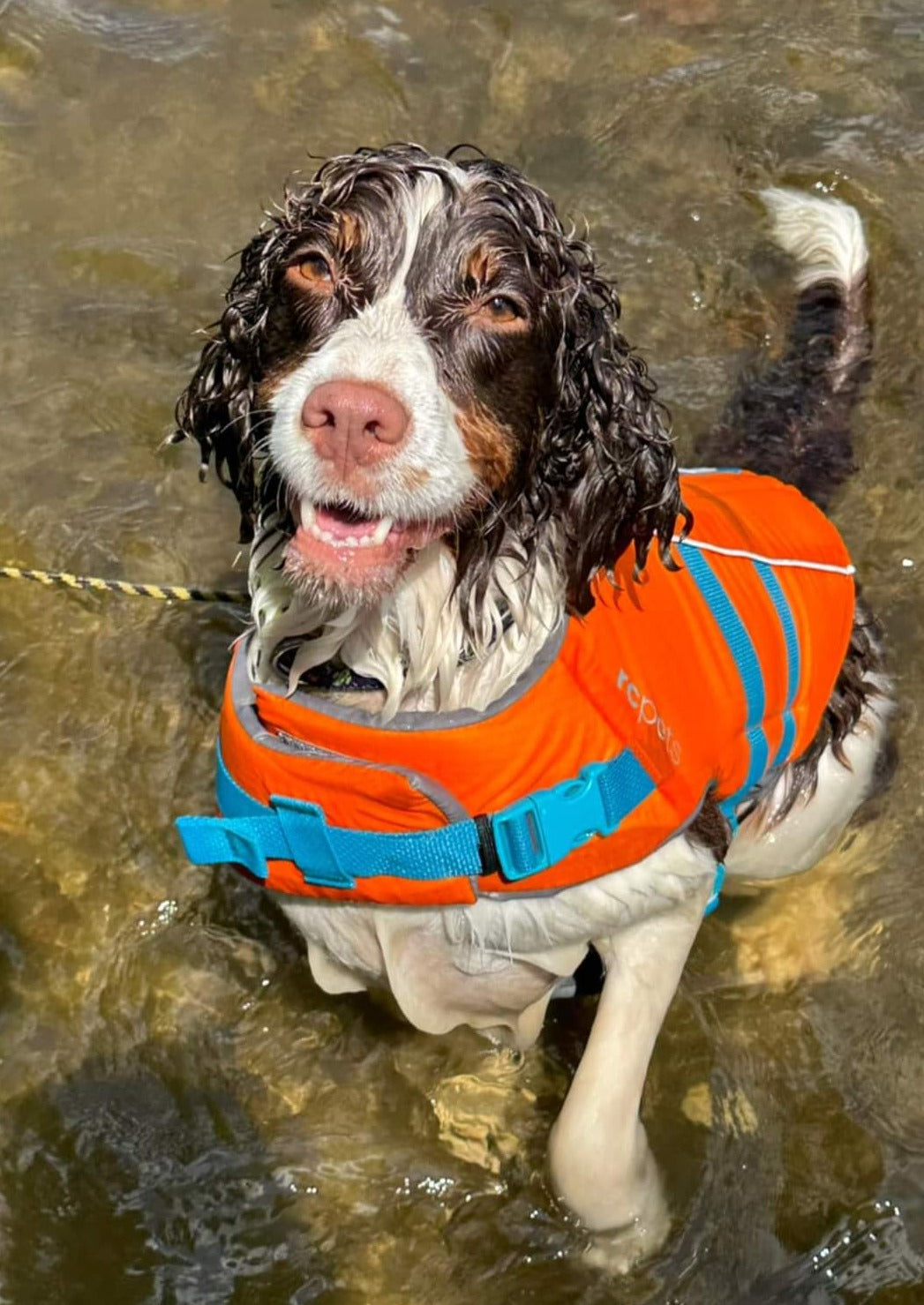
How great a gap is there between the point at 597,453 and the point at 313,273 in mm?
859

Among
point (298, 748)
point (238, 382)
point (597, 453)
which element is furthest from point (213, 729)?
point (597, 453)

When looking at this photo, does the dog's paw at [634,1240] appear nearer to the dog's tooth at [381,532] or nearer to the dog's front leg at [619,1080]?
the dog's front leg at [619,1080]

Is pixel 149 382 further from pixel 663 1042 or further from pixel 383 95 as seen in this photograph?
pixel 663 1042

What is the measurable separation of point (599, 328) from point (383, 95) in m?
4.47

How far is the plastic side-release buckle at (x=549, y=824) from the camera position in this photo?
3.65m

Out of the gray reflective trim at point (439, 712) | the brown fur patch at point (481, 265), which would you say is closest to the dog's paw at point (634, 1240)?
the gray reflective trim at point (439, 712)

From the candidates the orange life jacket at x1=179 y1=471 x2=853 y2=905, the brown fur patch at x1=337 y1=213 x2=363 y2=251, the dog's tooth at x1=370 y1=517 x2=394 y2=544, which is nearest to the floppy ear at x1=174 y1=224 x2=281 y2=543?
the brown fur patch at x1=337 y1=213 x2=363 y2=251

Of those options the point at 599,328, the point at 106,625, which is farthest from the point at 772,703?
the point at 106,625

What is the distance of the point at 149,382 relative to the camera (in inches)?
257

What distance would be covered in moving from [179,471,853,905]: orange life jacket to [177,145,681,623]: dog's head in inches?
11.0

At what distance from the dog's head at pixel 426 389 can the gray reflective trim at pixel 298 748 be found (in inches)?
18.2

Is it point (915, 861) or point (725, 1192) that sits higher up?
point (915, 861)

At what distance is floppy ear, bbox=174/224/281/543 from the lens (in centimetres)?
369

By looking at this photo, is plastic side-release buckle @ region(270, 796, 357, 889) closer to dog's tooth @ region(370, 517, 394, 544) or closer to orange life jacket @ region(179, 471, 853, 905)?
orange life jacket @ region(179, 471, 853, 905)
